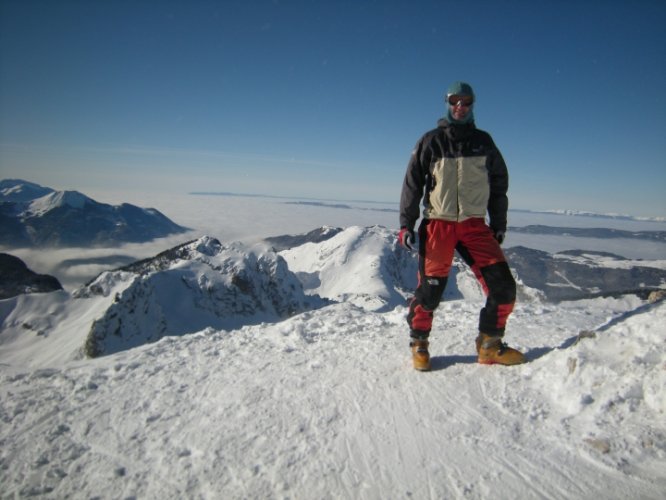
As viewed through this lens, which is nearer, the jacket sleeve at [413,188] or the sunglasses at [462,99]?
the sunglasses at [462,99]

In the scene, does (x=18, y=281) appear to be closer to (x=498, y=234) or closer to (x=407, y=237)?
(x=407, y=237)

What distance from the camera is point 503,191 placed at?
453 centimetres

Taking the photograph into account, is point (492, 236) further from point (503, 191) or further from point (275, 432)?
point (275, 432)

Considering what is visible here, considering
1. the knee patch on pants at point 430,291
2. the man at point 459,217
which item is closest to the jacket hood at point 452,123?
the man at point 459,217

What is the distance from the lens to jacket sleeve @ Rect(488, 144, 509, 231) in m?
4.41

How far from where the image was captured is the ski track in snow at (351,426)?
104 inches

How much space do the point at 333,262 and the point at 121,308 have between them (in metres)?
123

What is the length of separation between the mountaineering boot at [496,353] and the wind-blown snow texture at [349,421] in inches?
4.9

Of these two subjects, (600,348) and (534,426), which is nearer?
(534,426)

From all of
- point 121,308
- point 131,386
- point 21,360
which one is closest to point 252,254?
point 121,308

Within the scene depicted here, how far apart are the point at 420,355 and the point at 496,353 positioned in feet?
3.01

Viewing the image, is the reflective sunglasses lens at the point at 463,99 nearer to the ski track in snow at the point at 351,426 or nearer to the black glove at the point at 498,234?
the black glove at the point at 498,234

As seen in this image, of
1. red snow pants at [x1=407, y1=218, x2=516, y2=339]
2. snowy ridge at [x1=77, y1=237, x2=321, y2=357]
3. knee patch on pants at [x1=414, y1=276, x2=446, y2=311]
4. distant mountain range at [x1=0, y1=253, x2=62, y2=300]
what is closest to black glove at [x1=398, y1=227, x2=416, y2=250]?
red snow pants at [x1=407, y1=218, x2=516, y2=339]

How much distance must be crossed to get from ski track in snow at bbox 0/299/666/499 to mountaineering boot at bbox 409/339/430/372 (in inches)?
4.5
